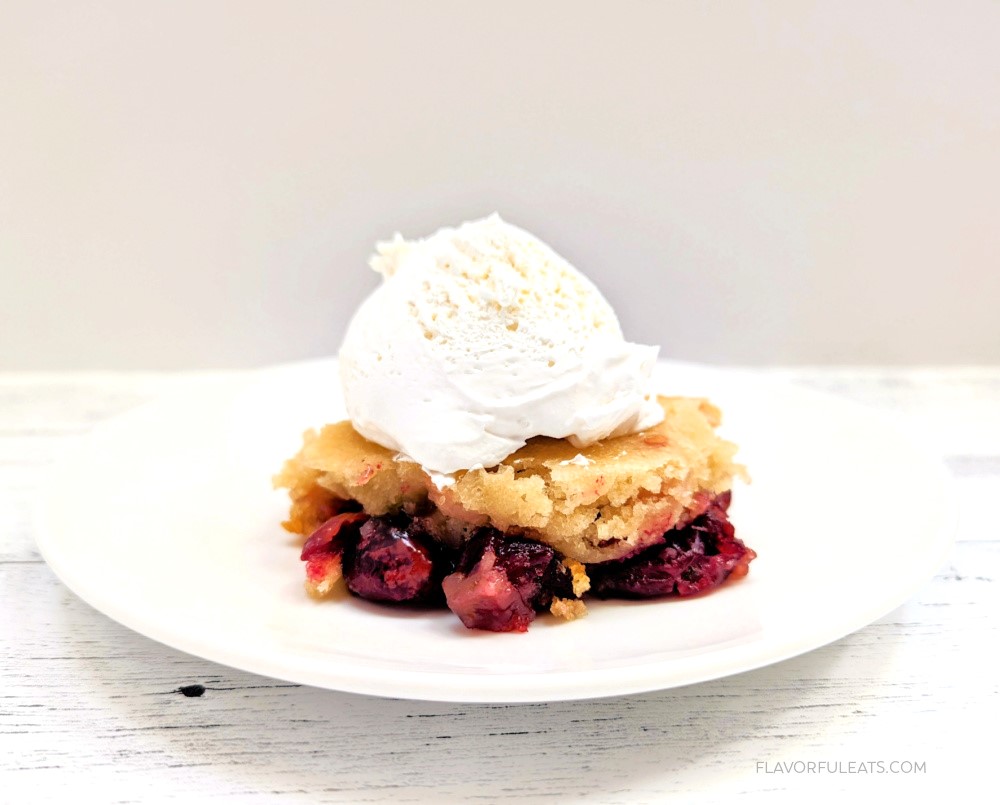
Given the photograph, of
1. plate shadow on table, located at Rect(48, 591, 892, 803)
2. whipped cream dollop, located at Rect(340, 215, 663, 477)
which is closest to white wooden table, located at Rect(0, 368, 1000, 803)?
plate shadow on table, located at Rect(48, 591, 892, 803)

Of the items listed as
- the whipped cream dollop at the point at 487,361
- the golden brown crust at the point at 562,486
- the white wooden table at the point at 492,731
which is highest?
the whipped cream dollop at the point at 487,361

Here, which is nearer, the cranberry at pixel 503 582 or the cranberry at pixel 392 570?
the cranberry at pixel 503 582

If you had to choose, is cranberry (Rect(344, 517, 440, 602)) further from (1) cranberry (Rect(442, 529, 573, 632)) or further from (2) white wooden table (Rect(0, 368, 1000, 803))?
(2) white wooden table (Rect(0, 368, 1000, 803))

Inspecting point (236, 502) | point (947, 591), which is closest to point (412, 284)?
point (236, 502)

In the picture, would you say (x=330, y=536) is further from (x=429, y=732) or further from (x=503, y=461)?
(x=429, y=732)

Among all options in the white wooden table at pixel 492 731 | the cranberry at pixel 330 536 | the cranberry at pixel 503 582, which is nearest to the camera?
the white wooden table at pixel 492 731

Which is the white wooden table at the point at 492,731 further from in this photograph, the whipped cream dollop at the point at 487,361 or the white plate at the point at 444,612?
the whipped cream dollop at the point at 487,361

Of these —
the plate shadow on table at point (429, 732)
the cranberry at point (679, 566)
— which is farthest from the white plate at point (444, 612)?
the plate shadow on table at point (429, 732)

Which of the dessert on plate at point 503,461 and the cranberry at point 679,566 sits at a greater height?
the dessert on plate at point 503,461
